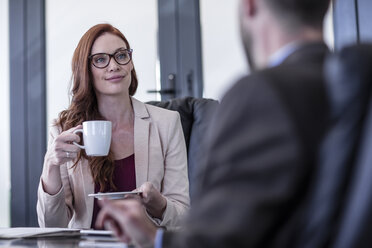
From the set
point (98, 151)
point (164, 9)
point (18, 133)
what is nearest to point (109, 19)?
point (164, 9)

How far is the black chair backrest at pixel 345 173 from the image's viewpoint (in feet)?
2.06

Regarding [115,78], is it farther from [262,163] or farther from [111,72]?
[262,163]

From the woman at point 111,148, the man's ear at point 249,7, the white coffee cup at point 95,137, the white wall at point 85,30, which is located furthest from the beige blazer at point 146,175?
the white wall at point 85,30

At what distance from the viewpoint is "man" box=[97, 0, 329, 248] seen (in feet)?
2.04

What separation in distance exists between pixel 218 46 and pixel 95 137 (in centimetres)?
185

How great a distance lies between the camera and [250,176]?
24.9 inches

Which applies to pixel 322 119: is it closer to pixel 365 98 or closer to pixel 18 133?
pixel 365 98

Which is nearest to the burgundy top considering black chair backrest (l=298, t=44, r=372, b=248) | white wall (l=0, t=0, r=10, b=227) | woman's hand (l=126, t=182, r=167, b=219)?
woman's hand (l=126, t=182, r=167, b=219)

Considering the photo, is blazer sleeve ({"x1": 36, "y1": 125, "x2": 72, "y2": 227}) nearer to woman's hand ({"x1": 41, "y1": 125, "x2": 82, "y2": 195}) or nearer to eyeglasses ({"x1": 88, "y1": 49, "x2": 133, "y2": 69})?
woman's hand ({"x1": 41, "y1": 125, "x2": 82, "y2": 195})

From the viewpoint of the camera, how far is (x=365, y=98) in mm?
642

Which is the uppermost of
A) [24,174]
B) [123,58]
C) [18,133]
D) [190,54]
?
[190,54]

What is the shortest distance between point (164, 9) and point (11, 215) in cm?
174

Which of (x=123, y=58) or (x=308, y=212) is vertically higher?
(x=123, y=58)

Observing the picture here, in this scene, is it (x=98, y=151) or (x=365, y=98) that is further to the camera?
(x=98, y=151)
